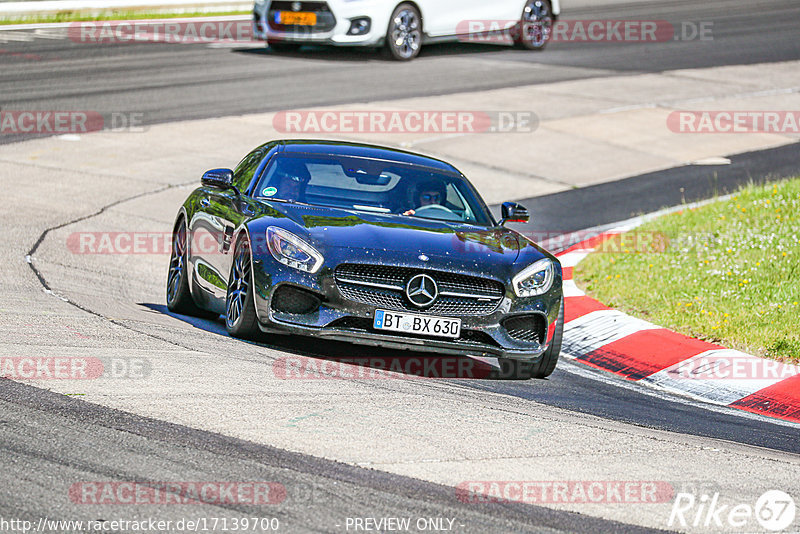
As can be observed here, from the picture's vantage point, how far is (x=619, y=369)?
29.0 feet

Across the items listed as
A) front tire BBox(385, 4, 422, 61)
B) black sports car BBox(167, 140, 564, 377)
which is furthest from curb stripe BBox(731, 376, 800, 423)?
front tire BBox(385, 4, 422, 61)

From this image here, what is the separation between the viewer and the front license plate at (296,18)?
21.8 metres

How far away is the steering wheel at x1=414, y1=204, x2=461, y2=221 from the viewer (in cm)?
888

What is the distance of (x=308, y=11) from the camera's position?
21.7 metres

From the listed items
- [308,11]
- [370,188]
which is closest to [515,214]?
[370,188]

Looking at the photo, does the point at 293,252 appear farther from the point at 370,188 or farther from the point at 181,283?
the point at 181,283

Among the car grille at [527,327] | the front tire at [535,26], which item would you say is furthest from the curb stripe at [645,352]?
the front tire at [535,26]

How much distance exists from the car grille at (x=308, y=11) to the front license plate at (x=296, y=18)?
56 millimetres

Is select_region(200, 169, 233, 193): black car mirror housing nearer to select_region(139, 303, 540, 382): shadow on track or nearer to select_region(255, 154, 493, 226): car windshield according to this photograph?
select_region(255, 154, 493, 226): car windshield

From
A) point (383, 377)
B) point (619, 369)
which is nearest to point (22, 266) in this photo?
point (383, 377)

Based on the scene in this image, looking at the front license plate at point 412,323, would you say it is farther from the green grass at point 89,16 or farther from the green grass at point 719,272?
the green grass at point 89,16

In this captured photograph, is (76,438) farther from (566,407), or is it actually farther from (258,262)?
(566,407)

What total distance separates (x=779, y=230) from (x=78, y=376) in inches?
307

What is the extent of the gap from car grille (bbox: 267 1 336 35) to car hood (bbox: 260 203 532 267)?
13.7 m
